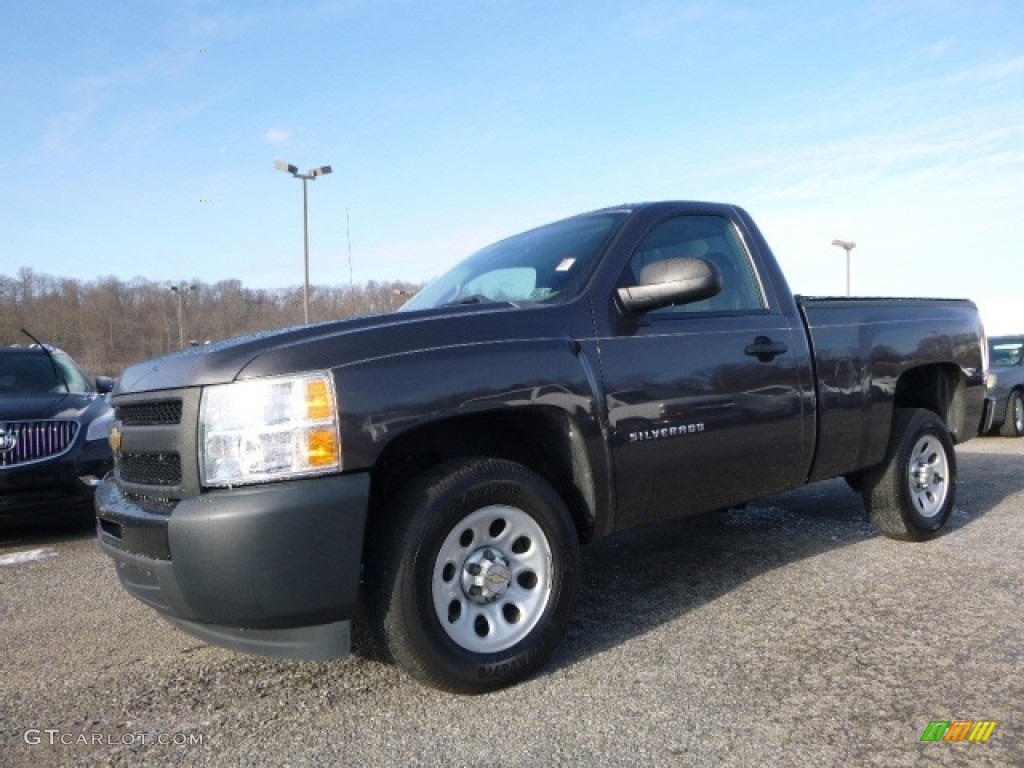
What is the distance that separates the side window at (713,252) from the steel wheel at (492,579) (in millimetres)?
1371

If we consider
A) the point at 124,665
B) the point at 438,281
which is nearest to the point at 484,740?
the point at 124,665

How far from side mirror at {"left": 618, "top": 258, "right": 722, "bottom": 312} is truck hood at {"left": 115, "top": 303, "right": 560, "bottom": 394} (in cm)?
37

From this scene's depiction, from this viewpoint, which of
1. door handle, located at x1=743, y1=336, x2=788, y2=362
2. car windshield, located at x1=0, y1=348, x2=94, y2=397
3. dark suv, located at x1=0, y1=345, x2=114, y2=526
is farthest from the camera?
car windshield, located at x1=0, y1=348, x2=94, y2=397

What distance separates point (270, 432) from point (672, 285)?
1660 millimetres

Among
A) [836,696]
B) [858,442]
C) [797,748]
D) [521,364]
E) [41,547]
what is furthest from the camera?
[41,547]

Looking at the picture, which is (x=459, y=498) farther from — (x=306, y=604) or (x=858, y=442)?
(x=858, y=442)

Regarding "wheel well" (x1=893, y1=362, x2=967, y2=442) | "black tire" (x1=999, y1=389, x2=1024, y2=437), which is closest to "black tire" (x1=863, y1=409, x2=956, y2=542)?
"wheel well" (x1=893, y1=362, x2=967, y2=442)

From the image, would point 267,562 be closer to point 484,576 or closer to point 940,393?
point 484,576

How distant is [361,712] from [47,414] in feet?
14.1

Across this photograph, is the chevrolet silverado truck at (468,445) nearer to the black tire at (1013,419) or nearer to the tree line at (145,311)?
the tree line at (145,311)

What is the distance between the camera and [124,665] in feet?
10.1

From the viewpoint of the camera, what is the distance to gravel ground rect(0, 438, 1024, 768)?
2314mm

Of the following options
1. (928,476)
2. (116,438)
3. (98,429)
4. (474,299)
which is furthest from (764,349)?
(98,429)

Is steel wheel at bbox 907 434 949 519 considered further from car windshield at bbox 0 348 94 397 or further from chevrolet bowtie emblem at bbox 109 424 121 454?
car windshield at bbox 0 348 94 397
